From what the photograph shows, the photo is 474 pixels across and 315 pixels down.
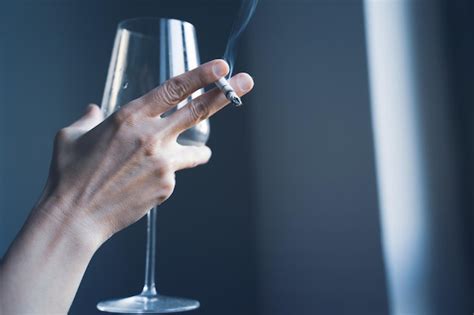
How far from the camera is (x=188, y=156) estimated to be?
0.64m

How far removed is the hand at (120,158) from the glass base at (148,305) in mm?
140

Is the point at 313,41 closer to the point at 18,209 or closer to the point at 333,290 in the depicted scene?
the point at 333,290

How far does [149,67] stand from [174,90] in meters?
0.16

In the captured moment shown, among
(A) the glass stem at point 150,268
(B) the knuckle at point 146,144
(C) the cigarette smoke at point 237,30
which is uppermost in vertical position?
(C) the cigarette smoke at point 237,30

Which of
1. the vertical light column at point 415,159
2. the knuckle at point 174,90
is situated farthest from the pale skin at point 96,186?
the vertical light column at point 415,159

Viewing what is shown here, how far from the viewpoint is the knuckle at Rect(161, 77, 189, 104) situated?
55cm

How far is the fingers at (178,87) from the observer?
1.81 ft

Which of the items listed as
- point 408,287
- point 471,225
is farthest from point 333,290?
point 471,225

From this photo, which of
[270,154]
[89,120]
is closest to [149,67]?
[89,120]

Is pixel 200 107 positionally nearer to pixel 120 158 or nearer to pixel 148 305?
pixel 120 158

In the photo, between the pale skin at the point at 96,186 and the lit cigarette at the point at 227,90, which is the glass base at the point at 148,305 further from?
the lit cigarette at the point at 227,90

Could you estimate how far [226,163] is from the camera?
114 centimetres

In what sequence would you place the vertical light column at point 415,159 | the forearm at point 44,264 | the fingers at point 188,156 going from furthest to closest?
the vertical light column at point 415,159 → the fingers at point 188,156 → the forearm at point 44,264

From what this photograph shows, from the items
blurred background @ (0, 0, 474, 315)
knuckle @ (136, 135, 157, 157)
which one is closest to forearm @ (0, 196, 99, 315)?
knuckle @ (136, 135, 157, 157)
